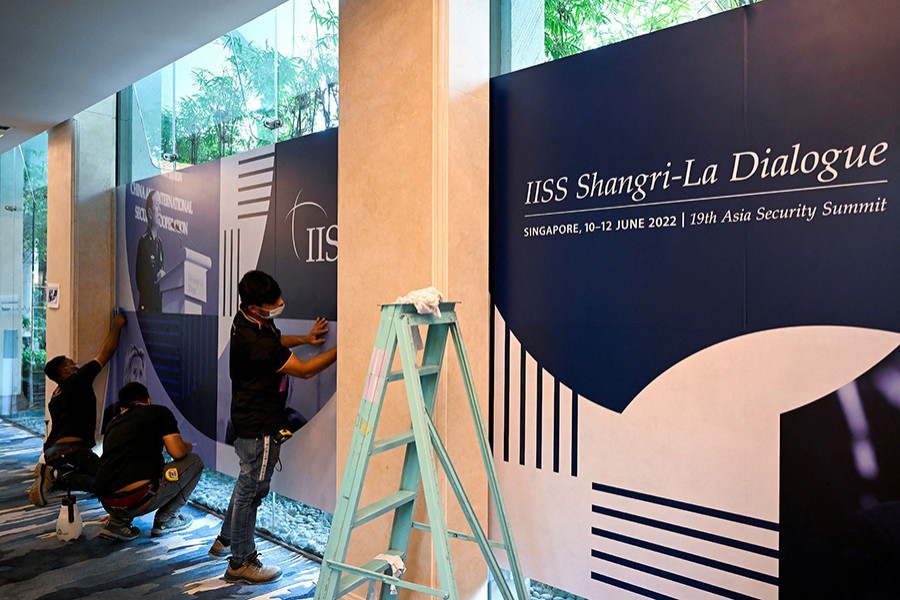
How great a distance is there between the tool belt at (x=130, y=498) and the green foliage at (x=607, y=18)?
3148mm

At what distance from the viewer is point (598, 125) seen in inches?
86.2

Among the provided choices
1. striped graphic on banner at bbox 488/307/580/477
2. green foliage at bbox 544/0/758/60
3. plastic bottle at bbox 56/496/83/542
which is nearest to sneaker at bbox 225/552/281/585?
plastic bottle at bbox 56/496/83/542

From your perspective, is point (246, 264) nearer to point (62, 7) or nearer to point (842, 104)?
point (62, 7)

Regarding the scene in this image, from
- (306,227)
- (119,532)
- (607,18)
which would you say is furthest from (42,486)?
(607,18)

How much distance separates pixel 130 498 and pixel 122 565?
40 centimetres

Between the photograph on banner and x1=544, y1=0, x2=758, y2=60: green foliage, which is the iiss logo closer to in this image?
the photograph on banner

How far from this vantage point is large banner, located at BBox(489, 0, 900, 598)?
1.65 meters

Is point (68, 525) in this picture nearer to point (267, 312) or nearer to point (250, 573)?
Answer: point (250, 573)

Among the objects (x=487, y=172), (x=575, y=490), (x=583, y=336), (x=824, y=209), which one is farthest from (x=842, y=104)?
(x=575, y=490)

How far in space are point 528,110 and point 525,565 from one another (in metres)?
1.81

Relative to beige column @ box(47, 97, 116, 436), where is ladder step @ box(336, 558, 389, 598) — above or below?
below

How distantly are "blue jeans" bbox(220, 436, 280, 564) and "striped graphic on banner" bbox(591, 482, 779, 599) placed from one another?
1.65m

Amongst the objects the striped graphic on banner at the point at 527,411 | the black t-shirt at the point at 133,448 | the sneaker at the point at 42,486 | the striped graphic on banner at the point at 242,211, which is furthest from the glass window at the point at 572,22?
the sneaker at the point at 42,486

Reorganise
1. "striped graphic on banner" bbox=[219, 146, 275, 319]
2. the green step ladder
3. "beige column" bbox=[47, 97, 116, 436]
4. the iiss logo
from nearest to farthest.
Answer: the green step ladder → the iiss logo → "striped graphic on banner" bbox=[219, 146, 275, 319] → "beige column" bbox=[47, 97, 116, 436]
